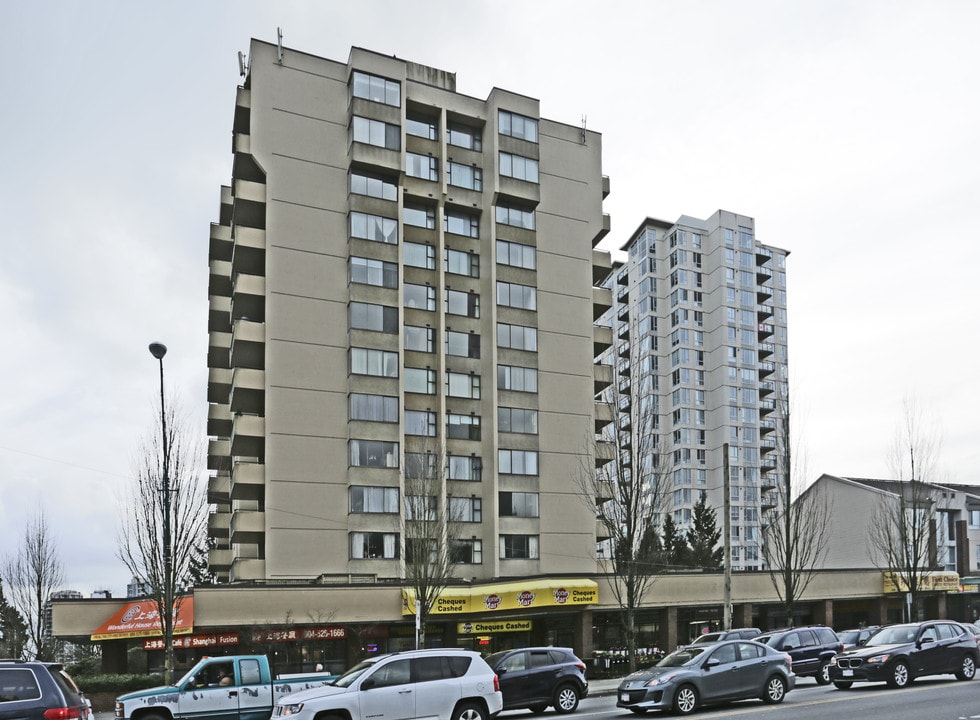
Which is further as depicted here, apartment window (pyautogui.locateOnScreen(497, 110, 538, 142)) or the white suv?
apartment window (pyautogui.locateOnScreen(497, 110, 538, 142))

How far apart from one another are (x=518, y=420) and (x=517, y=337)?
494cm

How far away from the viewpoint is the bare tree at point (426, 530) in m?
36.1

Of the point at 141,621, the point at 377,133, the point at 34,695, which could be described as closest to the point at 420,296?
the point at 377,133

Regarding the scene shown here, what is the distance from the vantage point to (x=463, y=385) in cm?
5412

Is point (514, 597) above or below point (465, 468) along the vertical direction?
below

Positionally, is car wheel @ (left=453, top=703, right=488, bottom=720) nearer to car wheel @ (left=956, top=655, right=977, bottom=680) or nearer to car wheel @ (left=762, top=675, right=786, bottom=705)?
car wheel @ (left=762, top=675, right=786, bottom=705)

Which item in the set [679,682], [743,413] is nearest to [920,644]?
[679,682]

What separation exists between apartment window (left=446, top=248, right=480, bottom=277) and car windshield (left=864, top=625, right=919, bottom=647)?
3594 centimetres

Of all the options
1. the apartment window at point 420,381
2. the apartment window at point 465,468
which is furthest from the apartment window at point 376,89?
the apartment window at point 465,468

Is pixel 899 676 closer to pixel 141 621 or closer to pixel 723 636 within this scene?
pixel 723 636

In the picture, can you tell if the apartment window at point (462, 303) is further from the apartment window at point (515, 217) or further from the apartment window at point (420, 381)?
the apartment window at point (515, 217)

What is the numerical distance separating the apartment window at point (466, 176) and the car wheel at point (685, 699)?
4089cm

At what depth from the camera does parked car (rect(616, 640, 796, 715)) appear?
19.6 metres

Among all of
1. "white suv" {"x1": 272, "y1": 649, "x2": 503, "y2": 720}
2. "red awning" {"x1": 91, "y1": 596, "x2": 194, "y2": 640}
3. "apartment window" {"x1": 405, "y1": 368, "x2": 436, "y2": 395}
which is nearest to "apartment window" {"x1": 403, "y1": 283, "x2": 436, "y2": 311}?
"apartment window" {"x1": 405, "y1": 368, "x2": 436, "y2": 395}
